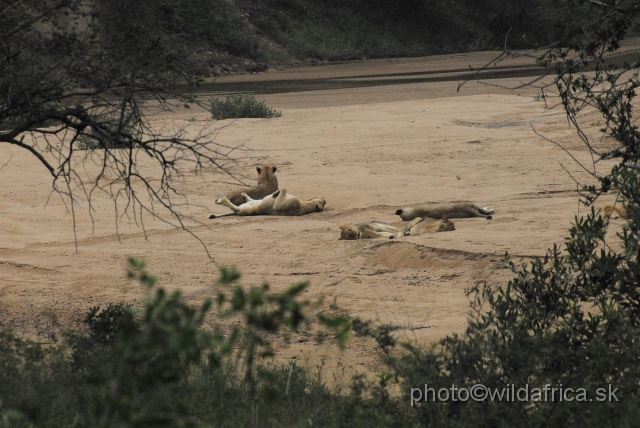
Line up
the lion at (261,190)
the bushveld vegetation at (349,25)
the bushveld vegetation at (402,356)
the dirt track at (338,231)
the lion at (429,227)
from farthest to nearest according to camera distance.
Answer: the bushveld vegetation at (349,25), the lion at (261,190), the lion at (429,227), the dirt track at (338,231), the bushveld vegetation at (402,356)

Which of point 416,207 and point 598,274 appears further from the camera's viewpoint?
point 416,207

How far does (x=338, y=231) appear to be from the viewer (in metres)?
10.1

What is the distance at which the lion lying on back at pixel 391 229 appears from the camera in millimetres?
9492

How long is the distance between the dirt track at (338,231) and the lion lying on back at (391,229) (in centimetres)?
16


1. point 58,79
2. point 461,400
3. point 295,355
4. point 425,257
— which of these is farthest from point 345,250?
point 461,400

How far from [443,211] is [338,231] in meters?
1.29

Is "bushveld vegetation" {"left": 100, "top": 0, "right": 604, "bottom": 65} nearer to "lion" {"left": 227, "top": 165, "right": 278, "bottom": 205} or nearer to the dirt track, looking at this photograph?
the dirt track

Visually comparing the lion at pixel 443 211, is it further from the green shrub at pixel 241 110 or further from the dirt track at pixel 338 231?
the green shrub at pixel 241 110

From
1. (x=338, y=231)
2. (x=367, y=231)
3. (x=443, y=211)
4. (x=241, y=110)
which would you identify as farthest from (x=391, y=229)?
(x=241, y=110)

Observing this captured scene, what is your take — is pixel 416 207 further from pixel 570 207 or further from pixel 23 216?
pixel 23 216

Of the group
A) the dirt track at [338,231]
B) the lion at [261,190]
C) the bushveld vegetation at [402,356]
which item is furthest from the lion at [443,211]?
the bushveld vegetation at [402,356]

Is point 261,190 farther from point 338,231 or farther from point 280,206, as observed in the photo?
point 338,231

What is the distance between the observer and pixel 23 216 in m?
11.1

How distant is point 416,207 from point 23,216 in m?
5.13
